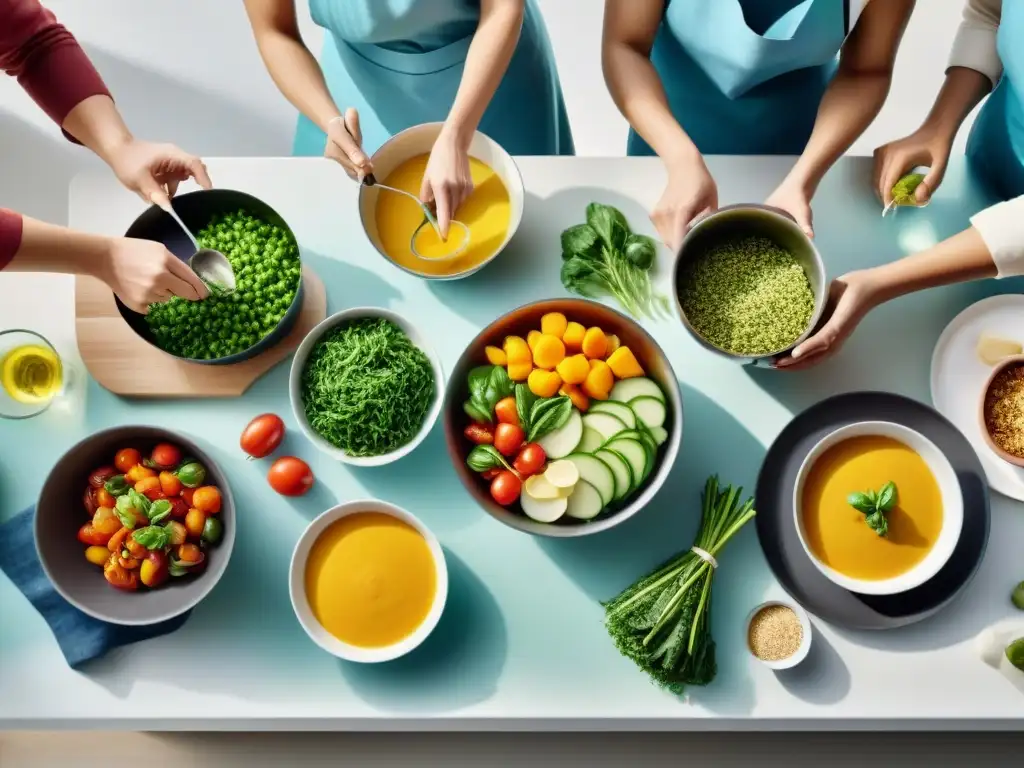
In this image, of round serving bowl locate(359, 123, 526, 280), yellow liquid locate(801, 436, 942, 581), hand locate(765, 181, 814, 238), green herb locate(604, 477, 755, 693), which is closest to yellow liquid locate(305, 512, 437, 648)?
green herb locate(604, 477, 755, 693)

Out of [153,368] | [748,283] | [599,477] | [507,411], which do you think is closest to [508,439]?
[507,411]

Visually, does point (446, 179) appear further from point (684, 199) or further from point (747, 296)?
point (747, 296)

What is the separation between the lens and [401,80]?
188 centimetres

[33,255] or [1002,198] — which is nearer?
[33,255]

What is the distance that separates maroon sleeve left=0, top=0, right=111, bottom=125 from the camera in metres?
1.46

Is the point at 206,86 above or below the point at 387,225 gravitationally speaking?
below

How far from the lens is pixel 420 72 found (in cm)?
186

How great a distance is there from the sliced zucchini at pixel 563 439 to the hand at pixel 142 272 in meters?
0.70

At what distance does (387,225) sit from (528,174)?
1.04ft

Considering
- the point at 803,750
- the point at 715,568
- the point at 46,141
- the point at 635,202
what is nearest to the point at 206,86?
the point at 46,141

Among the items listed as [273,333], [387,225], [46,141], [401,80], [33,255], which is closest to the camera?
[33,255]

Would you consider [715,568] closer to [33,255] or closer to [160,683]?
[160,683]

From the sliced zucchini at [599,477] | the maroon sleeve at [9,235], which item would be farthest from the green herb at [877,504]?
the maroon sleeve at [9,235]

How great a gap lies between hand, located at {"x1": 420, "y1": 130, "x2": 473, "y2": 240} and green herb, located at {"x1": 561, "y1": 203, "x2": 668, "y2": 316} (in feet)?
0.75
